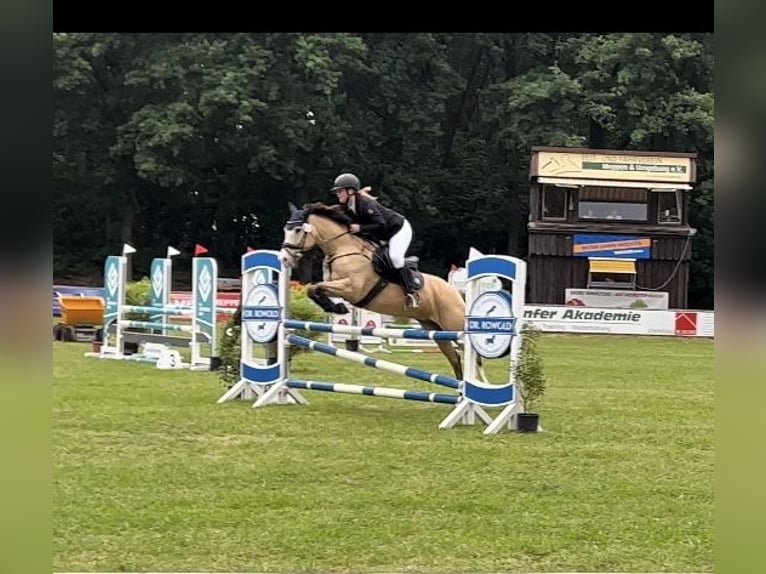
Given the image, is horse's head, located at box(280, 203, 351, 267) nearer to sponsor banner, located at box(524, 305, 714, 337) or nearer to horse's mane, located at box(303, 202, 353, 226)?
horse's mane, located at box(303, 202, 353, 226)

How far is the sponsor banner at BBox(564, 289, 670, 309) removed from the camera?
64.4 feet

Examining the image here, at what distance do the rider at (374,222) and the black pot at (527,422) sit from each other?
1.69m

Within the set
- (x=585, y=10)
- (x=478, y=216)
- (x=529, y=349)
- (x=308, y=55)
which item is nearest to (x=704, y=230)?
(x=478, y=216)

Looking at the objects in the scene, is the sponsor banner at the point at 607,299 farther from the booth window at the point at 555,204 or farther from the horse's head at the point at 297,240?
the horse's head at the point at 297,240

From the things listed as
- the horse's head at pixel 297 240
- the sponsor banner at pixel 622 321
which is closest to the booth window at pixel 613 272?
the sponsor banner at pixel 622 321

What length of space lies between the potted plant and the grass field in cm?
13

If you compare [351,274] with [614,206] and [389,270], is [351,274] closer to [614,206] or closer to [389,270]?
[389,270]

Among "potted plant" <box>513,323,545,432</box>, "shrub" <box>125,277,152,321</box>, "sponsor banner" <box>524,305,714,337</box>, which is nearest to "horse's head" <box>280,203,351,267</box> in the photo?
"potted plant" <box>513,323,545,432</box>

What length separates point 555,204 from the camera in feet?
69.7

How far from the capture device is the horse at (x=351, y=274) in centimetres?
695

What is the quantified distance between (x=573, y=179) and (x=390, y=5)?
19.1m

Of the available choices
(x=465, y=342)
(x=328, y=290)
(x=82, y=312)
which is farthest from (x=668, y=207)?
(x=465, y=342)
